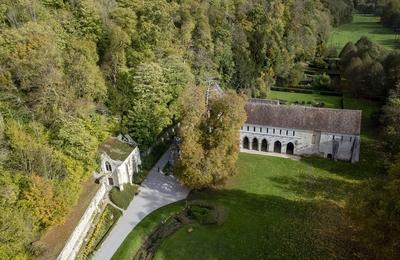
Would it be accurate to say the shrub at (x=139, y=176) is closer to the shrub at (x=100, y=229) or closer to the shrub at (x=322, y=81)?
the shrub at (x=100, y=229)

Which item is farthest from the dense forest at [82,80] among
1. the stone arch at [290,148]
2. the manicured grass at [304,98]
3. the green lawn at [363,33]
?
the green lawn at [363,33]

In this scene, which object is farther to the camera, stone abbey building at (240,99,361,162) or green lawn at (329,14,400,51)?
green lawn at (329,14,400,51)

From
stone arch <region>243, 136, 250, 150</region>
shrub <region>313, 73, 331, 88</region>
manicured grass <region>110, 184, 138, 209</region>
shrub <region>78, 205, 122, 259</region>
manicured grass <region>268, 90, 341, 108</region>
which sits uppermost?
shrub <region>313, 73, 331, 88</region>

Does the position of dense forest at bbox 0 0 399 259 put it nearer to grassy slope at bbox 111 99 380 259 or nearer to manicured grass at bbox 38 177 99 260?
manicured grass at bbox 38 177 99 260

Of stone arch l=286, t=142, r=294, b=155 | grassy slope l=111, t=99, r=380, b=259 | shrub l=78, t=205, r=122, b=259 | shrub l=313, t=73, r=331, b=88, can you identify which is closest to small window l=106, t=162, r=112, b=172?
shrub l=78, t=205, r=122, b=259

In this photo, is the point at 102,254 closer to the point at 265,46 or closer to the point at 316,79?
the point at 265,46

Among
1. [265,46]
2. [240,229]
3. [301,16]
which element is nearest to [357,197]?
[240,229]

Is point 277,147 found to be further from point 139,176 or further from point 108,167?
point 108,167
